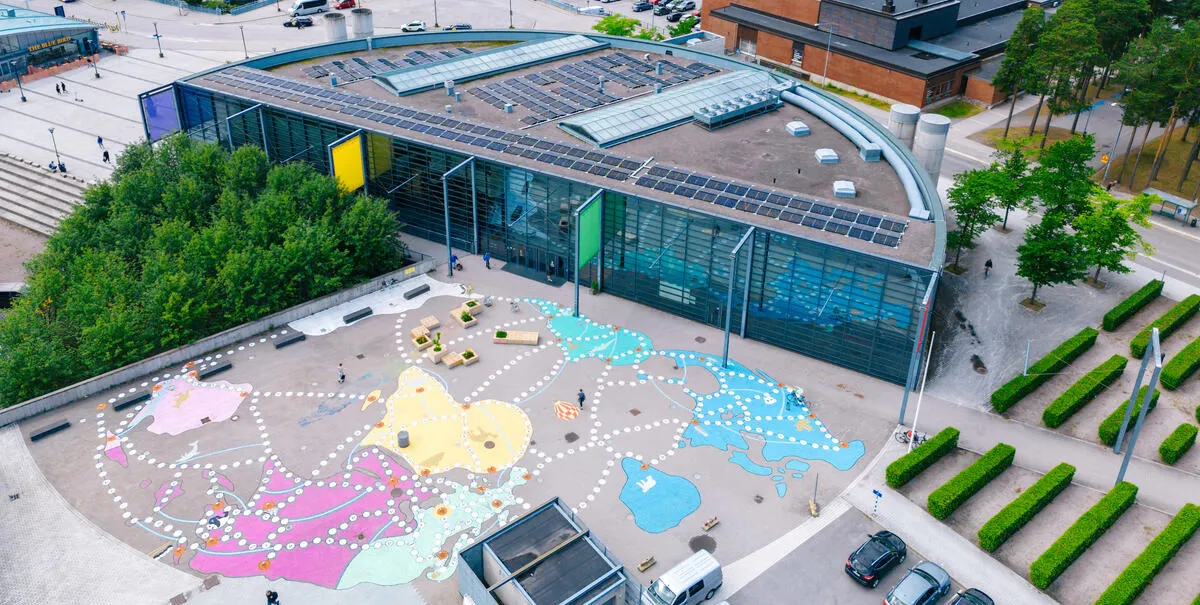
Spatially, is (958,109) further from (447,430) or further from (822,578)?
(447,430)

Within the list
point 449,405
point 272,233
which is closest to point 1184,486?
point 449,405

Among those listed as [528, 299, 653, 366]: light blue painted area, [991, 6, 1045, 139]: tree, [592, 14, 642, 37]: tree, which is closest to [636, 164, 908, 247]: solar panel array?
[528, 299, 653, 366]: light blue painted area

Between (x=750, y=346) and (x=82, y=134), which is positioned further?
(x=82, y=134)

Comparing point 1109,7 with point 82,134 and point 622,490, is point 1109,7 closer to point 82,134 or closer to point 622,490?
point 622,490

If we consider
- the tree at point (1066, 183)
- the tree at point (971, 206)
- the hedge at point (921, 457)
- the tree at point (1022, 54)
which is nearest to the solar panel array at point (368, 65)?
the tree at point (971, 206)

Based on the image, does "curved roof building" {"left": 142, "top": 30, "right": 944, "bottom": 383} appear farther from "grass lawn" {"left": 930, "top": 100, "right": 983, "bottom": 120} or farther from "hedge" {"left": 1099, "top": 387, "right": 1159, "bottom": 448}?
"grass lawn" {"left": 930, "top": 100, "right": 983, "bottom": 120}

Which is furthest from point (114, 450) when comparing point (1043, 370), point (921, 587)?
point (1043, 370)

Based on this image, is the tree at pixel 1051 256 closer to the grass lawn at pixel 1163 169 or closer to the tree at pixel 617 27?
the grass lawn at pixel 1163 169
